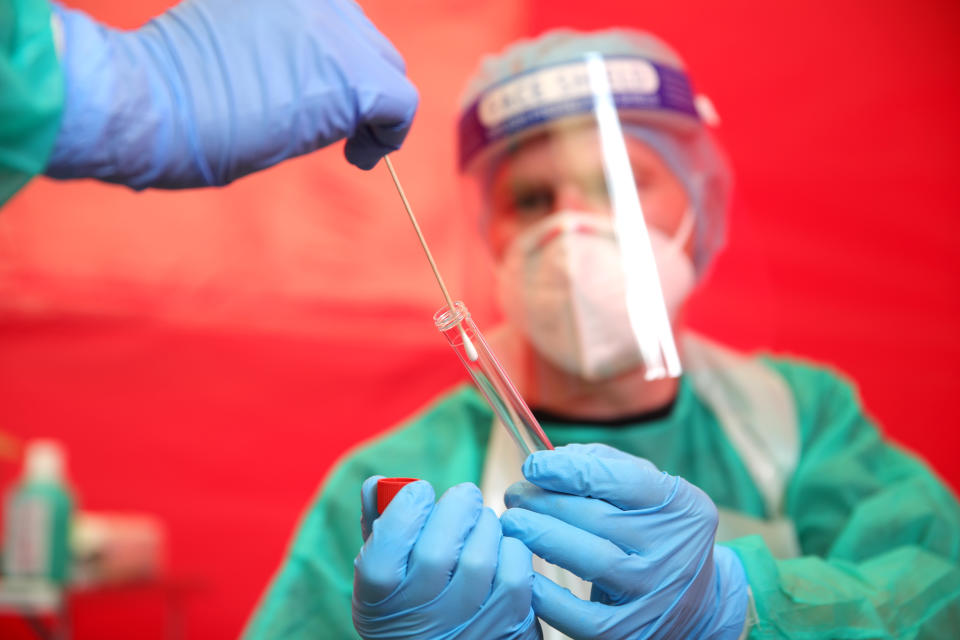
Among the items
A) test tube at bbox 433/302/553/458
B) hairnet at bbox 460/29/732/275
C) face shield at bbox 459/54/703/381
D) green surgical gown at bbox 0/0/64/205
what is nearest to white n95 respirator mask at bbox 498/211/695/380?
face shield at bbox 459/54/703/381

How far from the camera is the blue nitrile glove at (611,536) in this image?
2.05 feet

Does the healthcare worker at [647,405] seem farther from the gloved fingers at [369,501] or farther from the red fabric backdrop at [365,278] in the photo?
the red fabric backdrop at [365,278]

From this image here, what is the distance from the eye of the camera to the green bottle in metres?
1.49

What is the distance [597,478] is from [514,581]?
10cm

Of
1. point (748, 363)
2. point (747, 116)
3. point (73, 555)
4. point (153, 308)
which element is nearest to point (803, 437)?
point (748, 363)

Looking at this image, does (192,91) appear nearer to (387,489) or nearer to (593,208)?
(387,489)

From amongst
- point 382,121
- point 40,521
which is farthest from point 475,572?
point 40,521

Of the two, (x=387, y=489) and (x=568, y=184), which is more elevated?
(x=568, y=184)

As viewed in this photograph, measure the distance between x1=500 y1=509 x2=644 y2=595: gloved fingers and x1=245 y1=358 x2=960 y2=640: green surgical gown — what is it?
0.66 feet

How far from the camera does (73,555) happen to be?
5.25ft

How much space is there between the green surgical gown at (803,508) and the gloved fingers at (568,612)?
0.22 m

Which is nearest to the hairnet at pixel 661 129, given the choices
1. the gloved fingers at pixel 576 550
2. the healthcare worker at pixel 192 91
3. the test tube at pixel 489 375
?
the healthcare worker at pixel 192 91

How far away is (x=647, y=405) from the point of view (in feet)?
3.56

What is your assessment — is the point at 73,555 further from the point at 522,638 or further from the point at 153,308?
the point at 522,638
